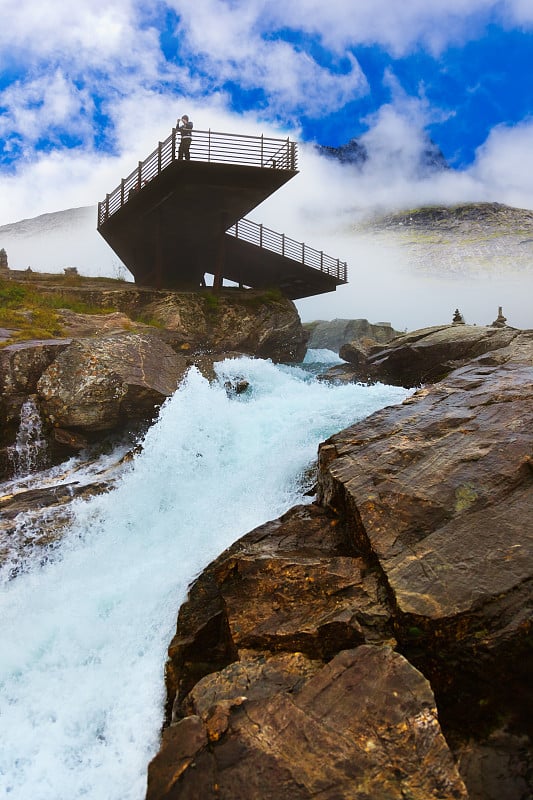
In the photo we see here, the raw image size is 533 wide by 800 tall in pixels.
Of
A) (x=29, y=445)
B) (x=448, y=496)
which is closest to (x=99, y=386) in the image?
(x=29, y=445)

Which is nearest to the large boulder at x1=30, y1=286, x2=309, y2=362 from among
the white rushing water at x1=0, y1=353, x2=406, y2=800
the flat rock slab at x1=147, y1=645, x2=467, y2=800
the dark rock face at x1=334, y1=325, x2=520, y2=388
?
the dark rock face at x1=334, y1=325, x2=520, y2=388

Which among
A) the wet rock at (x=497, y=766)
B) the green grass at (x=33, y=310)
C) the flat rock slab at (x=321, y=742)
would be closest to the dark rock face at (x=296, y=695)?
the flat rock slab at (x=321, y=742)

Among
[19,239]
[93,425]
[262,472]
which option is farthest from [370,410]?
[19,239]

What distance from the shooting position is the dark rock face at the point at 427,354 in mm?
18844

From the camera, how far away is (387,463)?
6914 mm

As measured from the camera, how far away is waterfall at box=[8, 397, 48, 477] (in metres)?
11.1

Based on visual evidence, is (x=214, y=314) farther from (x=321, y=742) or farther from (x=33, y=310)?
(x=321, y=742)

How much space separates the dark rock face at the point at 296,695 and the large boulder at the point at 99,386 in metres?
7.02

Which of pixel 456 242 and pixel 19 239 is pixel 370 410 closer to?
pixel 456 242

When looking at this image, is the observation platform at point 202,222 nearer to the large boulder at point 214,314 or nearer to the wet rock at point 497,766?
the large boulder at point 214,314

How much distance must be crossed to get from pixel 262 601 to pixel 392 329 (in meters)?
57.7

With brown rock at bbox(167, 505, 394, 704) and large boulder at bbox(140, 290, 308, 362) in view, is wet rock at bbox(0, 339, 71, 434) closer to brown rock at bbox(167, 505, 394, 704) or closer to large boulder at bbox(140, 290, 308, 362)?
large boulder at bbox(140, 290, 308, 362)

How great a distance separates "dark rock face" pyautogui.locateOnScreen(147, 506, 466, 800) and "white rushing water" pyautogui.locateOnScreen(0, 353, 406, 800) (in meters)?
0.73

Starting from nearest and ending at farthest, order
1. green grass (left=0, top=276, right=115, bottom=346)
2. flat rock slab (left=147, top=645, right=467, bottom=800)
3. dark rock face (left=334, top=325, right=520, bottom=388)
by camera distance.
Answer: flat rock slab (left=147, top=645, right=467, bottom=800), green grass (left=0, top=276, right=115, bottom=346), dark rock face (left=334, top=325, right=520, bottom=388)
